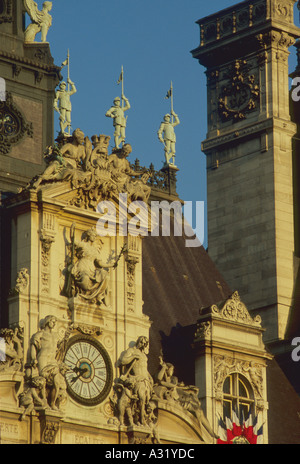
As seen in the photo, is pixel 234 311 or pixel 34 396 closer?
pixel 34 396

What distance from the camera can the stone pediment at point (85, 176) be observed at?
75.3 meters

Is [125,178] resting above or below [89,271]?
above

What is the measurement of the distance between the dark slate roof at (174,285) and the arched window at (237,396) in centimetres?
260

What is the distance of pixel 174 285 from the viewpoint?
3324 inches

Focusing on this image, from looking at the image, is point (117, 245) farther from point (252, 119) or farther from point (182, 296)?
point (252, 119)

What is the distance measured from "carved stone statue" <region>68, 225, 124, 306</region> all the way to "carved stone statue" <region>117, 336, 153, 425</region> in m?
2.31

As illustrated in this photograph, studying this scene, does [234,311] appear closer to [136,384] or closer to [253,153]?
[136,384]

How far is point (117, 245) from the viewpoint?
77.5 metres

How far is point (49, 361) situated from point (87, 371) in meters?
2.64

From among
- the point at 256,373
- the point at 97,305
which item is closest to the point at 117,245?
the point at 97,305

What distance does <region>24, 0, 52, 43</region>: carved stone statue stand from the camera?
81250 mm
